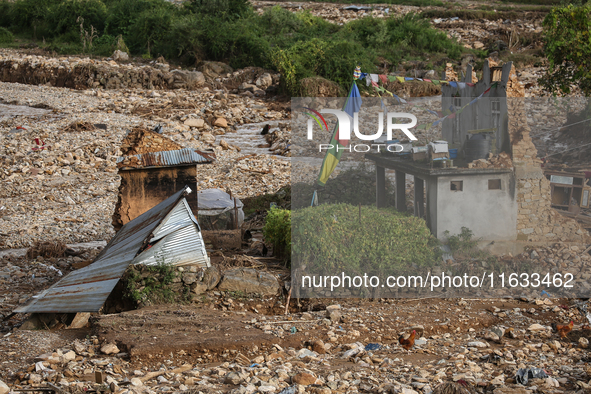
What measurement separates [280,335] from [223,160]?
9.05 meters

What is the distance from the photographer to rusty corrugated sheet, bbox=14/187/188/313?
5.32 metres

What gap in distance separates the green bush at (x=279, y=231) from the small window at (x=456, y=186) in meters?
2.01

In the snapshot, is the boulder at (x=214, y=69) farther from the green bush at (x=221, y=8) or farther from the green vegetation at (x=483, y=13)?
the green vegetation at (x=483, y=13)

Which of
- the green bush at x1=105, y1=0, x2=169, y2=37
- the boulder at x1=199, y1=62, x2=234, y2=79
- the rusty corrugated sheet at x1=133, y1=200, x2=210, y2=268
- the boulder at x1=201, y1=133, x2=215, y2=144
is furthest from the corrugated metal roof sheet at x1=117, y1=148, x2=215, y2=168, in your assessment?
the green bush at x1=105, y1=0, x2=169, y2=37

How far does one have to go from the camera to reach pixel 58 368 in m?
4.34

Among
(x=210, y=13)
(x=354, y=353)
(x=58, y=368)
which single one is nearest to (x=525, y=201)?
(x=354, y=353)

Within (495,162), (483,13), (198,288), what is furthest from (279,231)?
(483,13)

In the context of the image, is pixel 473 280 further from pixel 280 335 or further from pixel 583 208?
pixel 280 335

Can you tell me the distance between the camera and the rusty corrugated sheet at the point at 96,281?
5.32 meters

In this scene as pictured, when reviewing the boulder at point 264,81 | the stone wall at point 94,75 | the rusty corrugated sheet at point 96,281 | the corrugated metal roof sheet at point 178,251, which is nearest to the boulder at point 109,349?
the rusty corrugated sheet at point 96,281

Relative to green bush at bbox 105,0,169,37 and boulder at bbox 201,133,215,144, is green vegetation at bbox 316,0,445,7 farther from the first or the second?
boulder at bbox 201,133,215,144

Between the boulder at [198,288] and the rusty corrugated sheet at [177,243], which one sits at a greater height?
the rusty corrugated sheet at [177,243]

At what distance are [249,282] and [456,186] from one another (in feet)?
8.81

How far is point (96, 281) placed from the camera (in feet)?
18.3
